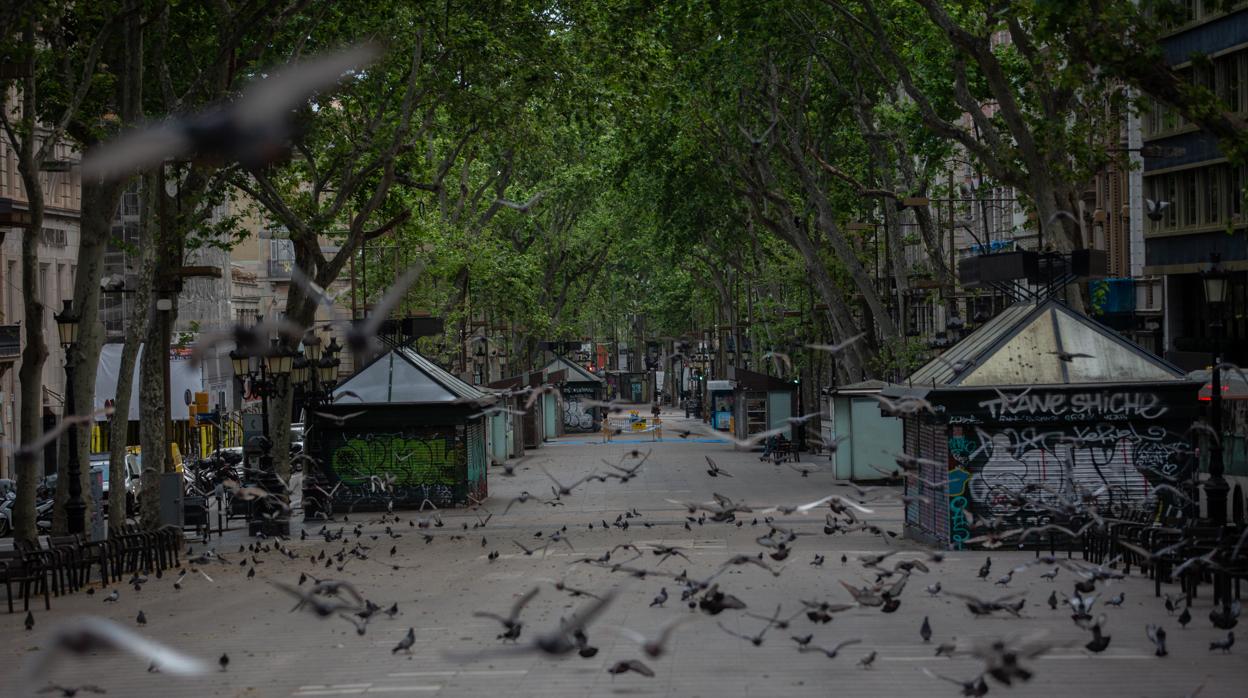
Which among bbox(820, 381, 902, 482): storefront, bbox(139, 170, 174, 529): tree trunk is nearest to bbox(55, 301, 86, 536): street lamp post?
bbox(139, 170, 174, 529): tree trunk

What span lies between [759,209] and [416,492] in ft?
43.5

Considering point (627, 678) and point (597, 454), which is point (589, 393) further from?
point (627, 678)

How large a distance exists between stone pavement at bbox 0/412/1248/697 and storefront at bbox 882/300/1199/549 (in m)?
1.10

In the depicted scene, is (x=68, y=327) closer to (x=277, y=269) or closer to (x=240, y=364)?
(x=240, y=364)

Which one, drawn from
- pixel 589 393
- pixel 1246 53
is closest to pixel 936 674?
pixel 1246 53

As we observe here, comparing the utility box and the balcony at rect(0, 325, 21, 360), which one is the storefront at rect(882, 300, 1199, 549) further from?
the balcony at rect(0, 325, 21, 360)

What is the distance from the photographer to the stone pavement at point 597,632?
42.1 feet

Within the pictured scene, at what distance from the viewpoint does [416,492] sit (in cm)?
3319

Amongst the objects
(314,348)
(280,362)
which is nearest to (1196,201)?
(314,348)

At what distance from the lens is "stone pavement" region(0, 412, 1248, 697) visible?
12.8m

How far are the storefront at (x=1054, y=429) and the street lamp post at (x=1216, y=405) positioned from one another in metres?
2.63

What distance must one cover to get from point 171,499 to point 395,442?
23.8ft

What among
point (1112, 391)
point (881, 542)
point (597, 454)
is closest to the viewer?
point (1112, 391)

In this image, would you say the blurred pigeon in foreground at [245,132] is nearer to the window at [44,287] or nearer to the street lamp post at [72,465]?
the street lamp post at [72,465]
